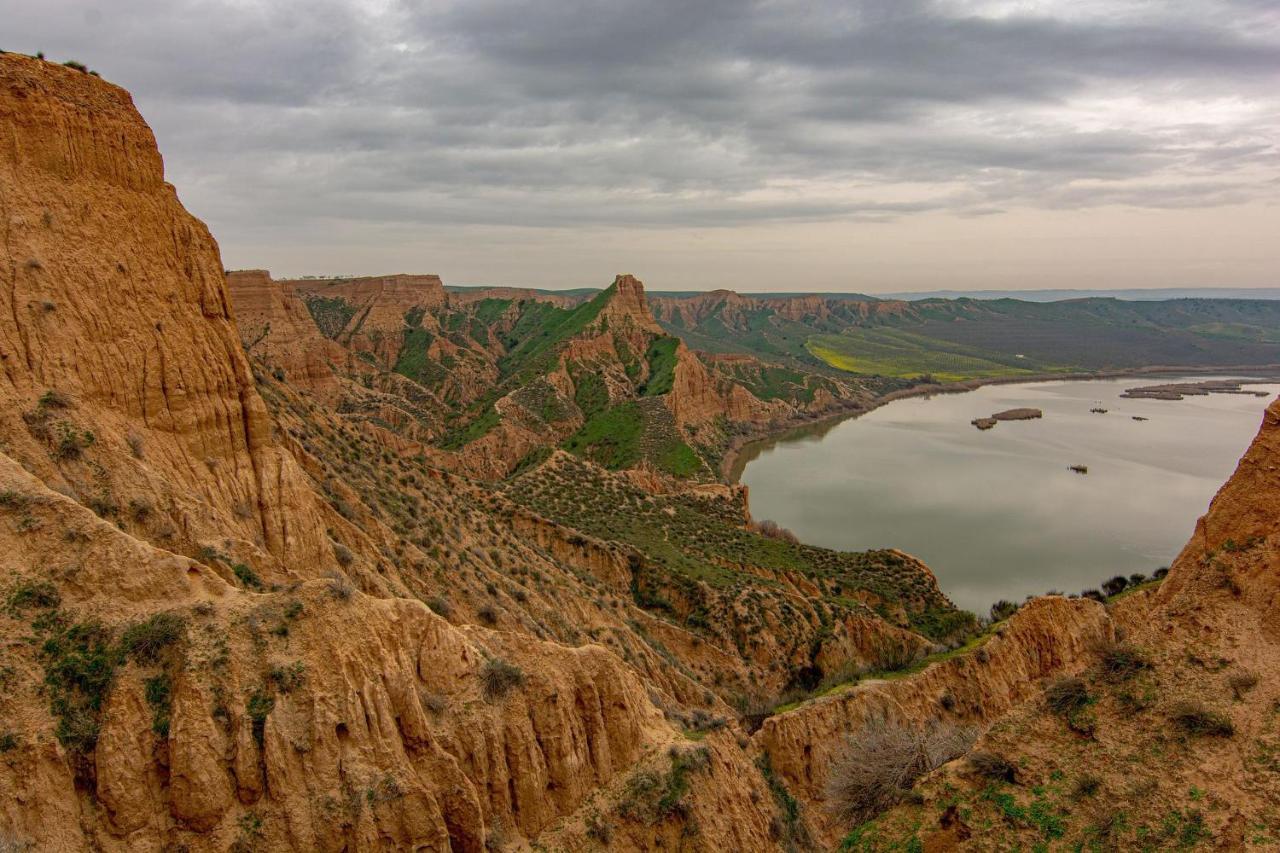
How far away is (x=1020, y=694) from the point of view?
2384 centimetres

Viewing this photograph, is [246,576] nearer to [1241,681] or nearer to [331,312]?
[1241,681]

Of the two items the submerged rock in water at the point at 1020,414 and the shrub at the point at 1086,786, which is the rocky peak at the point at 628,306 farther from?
the shrub at the point at 1086,786

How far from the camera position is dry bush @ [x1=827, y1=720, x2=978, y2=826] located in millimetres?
17609

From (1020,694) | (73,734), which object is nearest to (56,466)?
(73,734)

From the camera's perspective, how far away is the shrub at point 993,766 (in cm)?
1284

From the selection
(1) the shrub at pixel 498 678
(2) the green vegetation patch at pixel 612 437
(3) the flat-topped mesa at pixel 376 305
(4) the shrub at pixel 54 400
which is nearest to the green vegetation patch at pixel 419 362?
(3) the flat-topped mesa at pixel 376 305

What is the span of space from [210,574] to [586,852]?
29.2 ft

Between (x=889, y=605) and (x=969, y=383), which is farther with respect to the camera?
(x=969, y=383)

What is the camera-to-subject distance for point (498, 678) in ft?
47.0

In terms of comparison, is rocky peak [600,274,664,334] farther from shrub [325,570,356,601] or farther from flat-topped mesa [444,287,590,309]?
shrub [325,570,356,601]

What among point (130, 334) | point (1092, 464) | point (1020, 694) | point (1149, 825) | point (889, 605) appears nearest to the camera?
point (1149, 825)

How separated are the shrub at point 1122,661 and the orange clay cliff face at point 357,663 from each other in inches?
2.5

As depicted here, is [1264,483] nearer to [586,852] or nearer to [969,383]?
[586,852]

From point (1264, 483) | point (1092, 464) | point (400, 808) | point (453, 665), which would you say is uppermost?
point (1264, 483)
